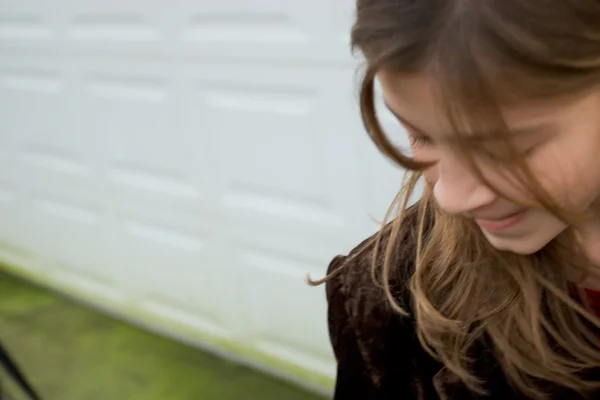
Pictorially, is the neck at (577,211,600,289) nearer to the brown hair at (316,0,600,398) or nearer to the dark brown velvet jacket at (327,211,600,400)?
the brown hair at (316,0,600,398)

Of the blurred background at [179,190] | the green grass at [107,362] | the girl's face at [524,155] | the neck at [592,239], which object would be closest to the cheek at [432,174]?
the girl's face at [524,155]

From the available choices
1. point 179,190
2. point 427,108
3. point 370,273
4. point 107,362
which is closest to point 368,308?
point 370,273

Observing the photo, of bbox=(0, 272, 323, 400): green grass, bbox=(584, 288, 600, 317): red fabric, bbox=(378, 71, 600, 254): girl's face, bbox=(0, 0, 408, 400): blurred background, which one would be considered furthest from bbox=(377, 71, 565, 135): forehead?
bbox=(0, 272, 323, 400): green grass

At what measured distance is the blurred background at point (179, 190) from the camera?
1344 millimetres

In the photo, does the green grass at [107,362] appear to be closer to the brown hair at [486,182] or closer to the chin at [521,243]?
the brown hair at [486,182]

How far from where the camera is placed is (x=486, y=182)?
0.54 metres

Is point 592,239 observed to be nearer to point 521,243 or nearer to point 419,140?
point 521,243

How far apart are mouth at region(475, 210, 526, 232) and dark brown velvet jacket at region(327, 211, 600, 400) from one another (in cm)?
18

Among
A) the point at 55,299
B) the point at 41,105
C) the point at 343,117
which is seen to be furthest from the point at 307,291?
the point at 55,299

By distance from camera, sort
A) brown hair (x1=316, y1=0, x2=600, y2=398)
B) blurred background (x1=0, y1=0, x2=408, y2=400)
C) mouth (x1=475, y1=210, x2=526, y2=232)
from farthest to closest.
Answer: blurred background (x1=0, y1=0, x2=408, y2=400)
mouth (x1=475, y1=210, x2=526, y2=232)
brown hair (x1=316, y1=0, x2=600, y2=398)

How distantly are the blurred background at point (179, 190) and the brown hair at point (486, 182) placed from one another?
1.59 ft

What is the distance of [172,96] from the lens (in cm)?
155

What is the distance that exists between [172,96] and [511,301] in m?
1.01

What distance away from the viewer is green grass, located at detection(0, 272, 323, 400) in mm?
1770
